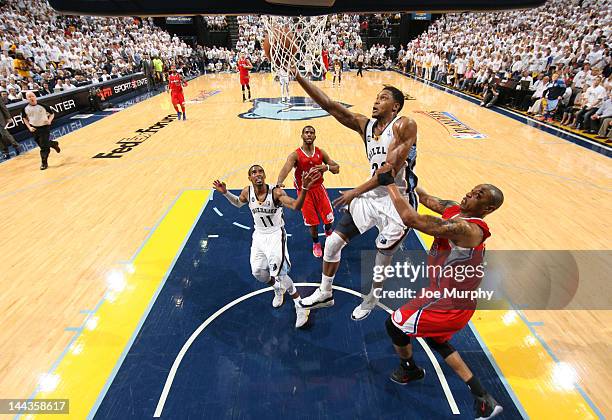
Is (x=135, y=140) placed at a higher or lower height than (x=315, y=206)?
lower

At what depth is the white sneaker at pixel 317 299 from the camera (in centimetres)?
400

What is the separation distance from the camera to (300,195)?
132 inches

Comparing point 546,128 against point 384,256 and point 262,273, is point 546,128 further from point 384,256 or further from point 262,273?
point 262,273

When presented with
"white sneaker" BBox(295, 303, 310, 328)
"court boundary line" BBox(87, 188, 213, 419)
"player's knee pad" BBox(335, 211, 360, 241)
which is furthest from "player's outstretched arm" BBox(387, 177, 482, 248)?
"court boundary line" BBox(87, 188, 213, 419)

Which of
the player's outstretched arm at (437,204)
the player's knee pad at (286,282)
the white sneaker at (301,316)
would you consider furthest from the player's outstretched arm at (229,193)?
the player's outstretched arm at (437,204)

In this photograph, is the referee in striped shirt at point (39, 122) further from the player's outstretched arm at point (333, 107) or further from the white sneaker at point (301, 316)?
the white sneaker at point (301, 316)

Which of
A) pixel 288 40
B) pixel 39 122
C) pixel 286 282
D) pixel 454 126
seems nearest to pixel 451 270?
pixel 286 282

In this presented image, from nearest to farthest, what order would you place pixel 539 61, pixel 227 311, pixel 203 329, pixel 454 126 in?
pixel 203 329 → pixel 227 311 → pixel 454 126 → pixel 539 61

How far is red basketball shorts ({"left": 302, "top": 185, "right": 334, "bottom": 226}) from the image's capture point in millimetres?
4918

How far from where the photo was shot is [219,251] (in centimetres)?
526

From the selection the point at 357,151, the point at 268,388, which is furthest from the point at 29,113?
the point at 268,388

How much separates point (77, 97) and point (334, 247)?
580 inches

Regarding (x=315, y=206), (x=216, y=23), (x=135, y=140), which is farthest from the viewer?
(x=216, y=23)

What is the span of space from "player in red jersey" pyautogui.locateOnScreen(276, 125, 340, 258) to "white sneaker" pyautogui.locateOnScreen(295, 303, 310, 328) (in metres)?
1.22
